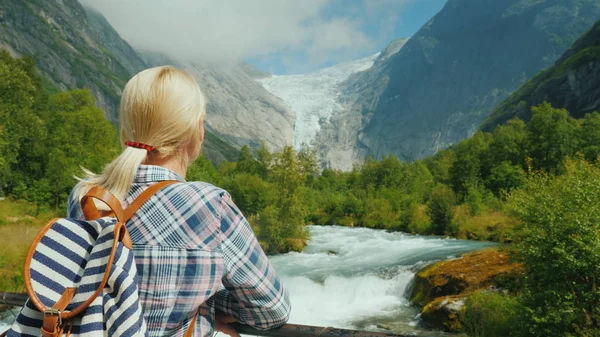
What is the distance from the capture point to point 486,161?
58969 millimetres

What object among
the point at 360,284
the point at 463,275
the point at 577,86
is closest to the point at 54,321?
the point at 463,275

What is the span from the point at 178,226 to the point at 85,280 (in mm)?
350

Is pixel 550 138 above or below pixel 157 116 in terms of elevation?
above

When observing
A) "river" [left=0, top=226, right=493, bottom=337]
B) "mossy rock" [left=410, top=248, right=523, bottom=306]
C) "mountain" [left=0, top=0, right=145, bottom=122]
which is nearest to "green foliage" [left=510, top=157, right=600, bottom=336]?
"mossy rock" [left=410, top=248, right=523, bottom=306]

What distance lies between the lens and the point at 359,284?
1872 centimetres

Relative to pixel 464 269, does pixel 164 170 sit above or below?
above

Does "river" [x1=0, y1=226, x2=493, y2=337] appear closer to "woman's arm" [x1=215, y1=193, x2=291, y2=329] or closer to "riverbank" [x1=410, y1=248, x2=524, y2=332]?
"riverbank" [x1=410, y1=248, x2=524, y2=332]

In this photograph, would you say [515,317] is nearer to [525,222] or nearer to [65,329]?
[525,222]

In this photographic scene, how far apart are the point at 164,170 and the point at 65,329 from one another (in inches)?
25.3

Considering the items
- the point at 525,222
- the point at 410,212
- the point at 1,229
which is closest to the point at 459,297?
the point at 525,222

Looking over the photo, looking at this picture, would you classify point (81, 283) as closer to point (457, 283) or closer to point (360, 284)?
point (457, 283)

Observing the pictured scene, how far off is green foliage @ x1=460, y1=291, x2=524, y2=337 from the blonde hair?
10792mm

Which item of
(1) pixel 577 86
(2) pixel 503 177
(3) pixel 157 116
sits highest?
(1) pixel 577 86

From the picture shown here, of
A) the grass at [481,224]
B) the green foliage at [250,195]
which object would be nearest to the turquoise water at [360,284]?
the grass at [481,224]
